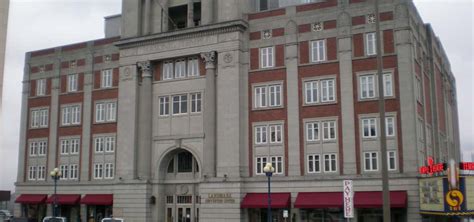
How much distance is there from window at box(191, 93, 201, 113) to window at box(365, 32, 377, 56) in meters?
16.7

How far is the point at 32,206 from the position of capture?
64.8 meters

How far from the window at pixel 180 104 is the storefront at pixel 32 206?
63.3 ft

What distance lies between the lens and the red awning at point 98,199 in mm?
57750

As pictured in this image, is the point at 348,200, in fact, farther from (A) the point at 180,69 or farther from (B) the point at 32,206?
(B) the point at 32,206

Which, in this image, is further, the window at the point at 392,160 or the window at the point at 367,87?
the window at the point at 367,87

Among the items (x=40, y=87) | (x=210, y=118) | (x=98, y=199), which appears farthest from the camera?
(x=40, y=87)

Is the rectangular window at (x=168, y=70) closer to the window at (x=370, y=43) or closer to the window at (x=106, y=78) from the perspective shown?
the window at (x=106, y=78)

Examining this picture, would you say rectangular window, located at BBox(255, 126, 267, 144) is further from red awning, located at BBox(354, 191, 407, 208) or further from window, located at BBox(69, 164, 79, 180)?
window, located at BBox(69, 164, 79, 180)

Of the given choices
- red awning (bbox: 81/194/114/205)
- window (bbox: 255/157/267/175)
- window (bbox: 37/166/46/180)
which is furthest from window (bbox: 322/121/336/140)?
window (bbox: 37/166/46/180)

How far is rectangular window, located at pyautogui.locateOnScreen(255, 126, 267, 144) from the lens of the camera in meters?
51.4

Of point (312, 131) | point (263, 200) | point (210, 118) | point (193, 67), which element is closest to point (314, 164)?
point (312, 131)

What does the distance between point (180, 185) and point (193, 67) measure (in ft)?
38.4

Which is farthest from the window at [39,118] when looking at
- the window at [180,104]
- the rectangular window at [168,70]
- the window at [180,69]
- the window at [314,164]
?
the window at [314,164]

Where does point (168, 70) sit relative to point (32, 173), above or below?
above
